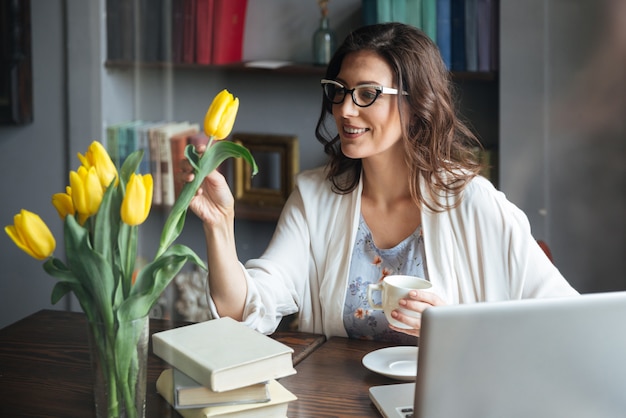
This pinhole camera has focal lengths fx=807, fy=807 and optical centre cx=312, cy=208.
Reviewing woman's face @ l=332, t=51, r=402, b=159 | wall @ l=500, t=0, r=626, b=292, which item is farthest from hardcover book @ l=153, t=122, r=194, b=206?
woman's face @ l=332, t=51, r=402, b=159

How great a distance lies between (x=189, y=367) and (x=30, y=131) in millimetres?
2681

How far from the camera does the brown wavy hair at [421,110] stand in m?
2.08

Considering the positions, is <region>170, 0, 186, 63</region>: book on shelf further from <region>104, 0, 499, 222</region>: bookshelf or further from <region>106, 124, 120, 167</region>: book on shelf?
<region>106, 124, 120, 167</region>: book on shelf

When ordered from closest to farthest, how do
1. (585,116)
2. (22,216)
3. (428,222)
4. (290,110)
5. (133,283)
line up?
(22,216)
(133,283)
(428,222)
(585,116)
(290,110)

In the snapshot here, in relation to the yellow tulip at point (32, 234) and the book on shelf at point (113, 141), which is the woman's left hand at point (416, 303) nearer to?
the yellow tulip at point (32, 234)

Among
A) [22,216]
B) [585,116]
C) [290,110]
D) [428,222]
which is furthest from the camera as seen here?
[290,110]

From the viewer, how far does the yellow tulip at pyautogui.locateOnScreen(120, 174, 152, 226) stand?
1.09m

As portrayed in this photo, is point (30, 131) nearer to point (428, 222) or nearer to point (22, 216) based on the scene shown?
point (428, 222)

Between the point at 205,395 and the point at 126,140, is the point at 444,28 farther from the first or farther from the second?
the point at 205,395

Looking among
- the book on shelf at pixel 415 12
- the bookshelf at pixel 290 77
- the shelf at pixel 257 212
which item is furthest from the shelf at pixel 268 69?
the shelf at pixel 257 212

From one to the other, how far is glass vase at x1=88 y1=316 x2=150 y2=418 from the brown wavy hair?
40.6 inches

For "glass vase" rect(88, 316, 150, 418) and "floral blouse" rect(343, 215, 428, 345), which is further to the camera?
"floral blouse" rect(343, 215, 428, 345)

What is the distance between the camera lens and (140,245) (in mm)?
3682

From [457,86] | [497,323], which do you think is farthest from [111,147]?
[497,323]
